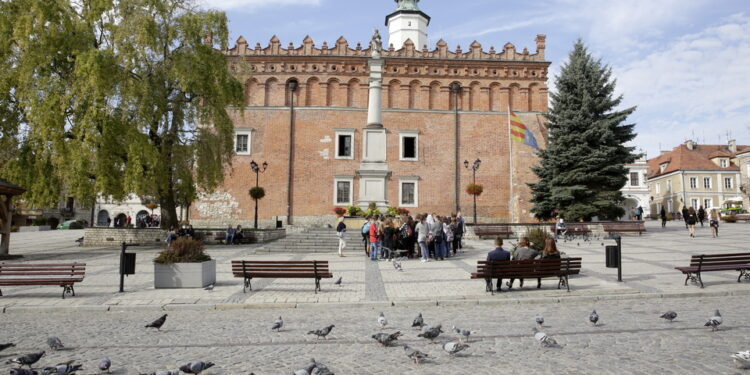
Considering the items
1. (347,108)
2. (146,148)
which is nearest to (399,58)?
(347,108)

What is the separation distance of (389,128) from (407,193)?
15.1 ft

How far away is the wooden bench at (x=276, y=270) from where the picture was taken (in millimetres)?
9156

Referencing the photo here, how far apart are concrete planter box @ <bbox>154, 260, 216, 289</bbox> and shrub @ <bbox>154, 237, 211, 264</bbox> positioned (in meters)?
0.10

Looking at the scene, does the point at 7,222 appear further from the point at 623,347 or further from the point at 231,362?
the point at 623,347

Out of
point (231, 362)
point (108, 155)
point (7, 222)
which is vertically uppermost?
point (108, 155)

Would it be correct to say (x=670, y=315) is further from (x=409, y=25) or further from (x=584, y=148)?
(x=409, y=25)

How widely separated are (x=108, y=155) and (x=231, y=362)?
15.6m

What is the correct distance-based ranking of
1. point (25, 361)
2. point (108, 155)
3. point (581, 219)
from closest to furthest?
point (25, 361) < point (108, 155) < point (581, 219)

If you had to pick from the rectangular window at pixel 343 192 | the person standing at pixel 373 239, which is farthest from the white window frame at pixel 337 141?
the person standing at pixel 373 239

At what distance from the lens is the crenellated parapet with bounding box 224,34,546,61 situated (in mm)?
31516

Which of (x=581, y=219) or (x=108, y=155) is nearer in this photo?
(x=108, y=155)

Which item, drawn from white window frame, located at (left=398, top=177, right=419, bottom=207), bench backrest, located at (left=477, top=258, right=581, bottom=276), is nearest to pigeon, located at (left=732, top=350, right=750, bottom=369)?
bench backrest, located at (left=477, top=258, right=581, bottom=276)

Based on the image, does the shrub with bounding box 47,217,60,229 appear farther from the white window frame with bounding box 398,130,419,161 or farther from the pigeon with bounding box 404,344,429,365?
the pigeon with bounding box 404,344,429,365

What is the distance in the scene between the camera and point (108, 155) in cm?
1756
